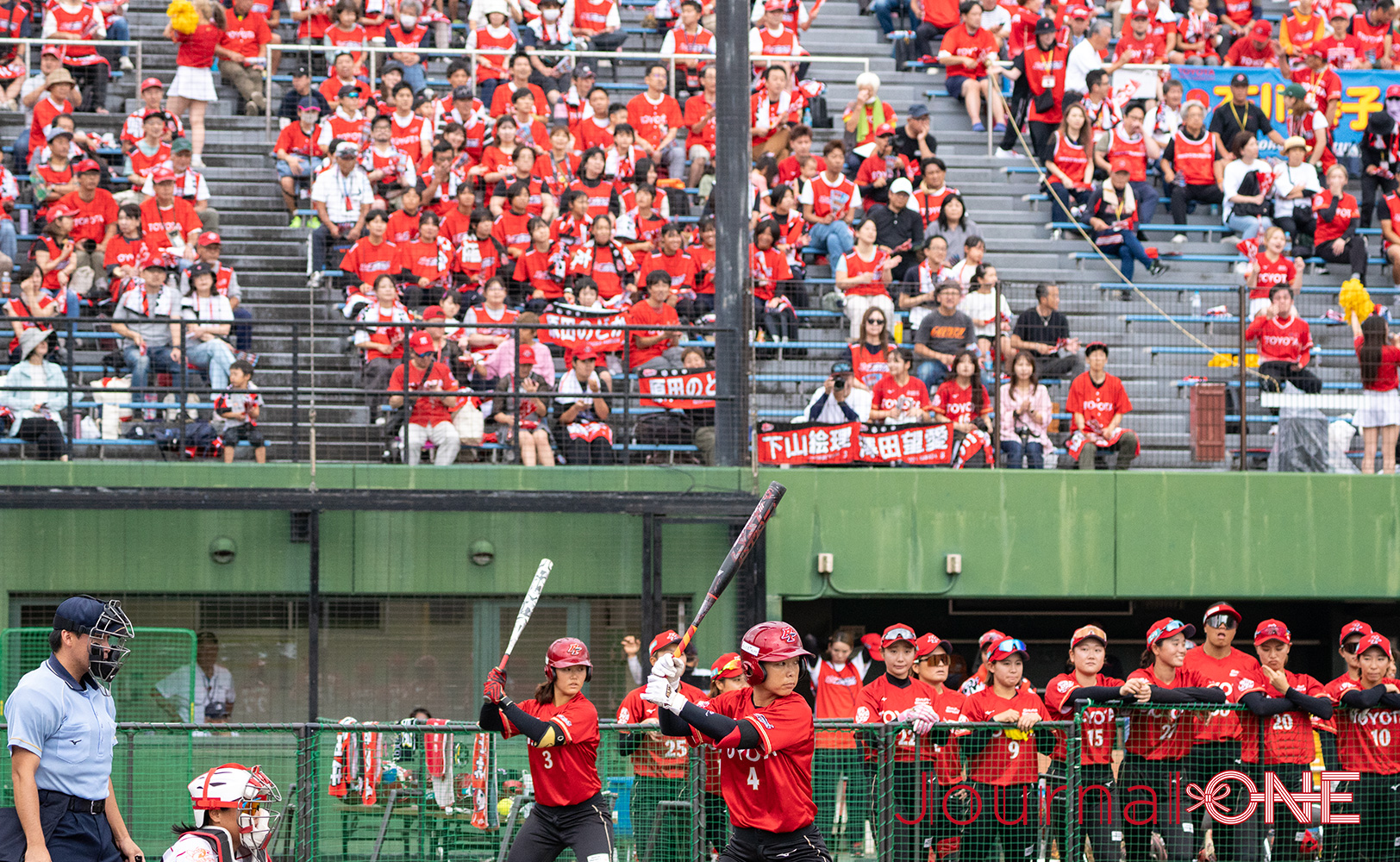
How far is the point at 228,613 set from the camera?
13.4 metres

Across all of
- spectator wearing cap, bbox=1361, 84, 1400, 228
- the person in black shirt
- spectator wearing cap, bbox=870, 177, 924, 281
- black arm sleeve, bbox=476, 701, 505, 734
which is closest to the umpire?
black arm sleeve, bbox=476, 701, 505, 734

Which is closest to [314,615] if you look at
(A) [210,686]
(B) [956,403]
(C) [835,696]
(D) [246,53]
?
(A) [210,686]

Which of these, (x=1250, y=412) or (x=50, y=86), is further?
(x=50, y=86)

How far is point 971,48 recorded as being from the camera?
1825 cm

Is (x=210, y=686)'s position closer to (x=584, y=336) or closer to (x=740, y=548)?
(x=584, y=336)

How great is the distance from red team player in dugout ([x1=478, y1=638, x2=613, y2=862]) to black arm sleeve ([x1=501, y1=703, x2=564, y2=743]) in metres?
0.03

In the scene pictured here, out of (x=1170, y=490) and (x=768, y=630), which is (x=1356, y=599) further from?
(x=768, y=630)

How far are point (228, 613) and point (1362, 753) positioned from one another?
8534mm

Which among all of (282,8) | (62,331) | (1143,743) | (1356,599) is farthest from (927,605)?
(282,8)

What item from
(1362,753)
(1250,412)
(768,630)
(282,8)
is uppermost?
(282,8)

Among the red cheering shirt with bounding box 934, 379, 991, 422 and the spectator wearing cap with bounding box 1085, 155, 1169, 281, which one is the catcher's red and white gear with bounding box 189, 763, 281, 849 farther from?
the spectator wearing cap with bounding box 1085, 155, 1169, 281

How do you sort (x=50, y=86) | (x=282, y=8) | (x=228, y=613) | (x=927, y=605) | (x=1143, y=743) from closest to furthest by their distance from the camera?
(x=1143, y=743), (x=228, y=613), (x=927, y=605), (x=50, y=86), (x=282, y=8)

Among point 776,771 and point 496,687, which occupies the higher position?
point 496,687

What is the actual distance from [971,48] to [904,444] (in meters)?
6.58
